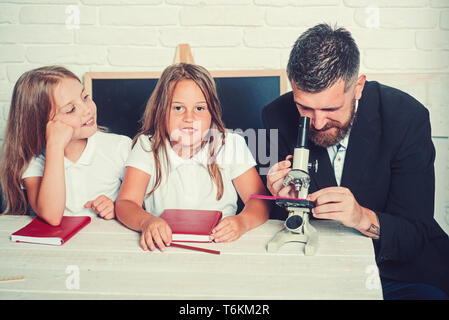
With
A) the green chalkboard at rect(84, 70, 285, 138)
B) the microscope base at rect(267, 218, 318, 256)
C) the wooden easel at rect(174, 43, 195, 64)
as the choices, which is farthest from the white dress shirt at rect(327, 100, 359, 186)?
the wooden easel at rect(174, 43, 195, 64)

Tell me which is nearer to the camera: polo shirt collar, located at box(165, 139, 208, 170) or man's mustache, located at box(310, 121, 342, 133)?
man's mustache, located at box(310, 121, 342, 133)

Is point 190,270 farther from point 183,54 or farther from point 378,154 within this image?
point 183,54

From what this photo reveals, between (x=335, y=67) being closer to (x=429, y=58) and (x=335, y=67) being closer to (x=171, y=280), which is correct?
(x=171, y=280)

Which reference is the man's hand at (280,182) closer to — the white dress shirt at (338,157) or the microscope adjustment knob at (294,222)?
the microscope adjustment knob at (294,222)

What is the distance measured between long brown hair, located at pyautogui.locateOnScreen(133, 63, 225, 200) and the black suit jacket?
16.2 inches

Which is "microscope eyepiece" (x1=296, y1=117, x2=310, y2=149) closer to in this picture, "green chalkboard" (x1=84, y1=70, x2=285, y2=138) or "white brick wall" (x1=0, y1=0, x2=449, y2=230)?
"green chalkboard" (x1=84, y1=70, x2=285, y2=138)

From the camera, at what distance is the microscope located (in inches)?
50.8

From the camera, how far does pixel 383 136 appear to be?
1.68m

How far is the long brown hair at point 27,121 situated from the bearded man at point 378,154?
39.3 inches

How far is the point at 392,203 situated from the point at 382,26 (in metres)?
1.15

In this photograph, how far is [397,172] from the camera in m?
1.67

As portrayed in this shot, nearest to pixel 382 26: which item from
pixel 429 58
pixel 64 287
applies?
pixel 429 58

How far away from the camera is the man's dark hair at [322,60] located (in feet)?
4.97

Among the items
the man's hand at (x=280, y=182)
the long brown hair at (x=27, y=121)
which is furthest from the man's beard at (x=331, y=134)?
the long brown hair at (x=27, y=121)
